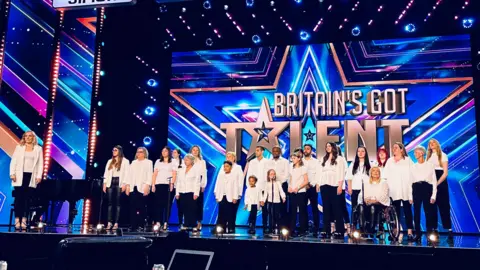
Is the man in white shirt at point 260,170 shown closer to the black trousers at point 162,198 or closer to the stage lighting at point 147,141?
the black trousers at point 162,198

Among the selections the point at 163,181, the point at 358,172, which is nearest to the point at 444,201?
the point at 358,172

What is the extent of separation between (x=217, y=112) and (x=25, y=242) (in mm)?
5648

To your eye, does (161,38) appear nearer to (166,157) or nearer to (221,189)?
(166,157)

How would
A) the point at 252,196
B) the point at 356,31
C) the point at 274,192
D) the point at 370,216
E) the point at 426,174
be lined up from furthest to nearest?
the point at 356,31 → the point at 252,196 → the point at 274,192 → the point at 370,216 → the point at 426,174

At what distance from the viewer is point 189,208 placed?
27.2 feet

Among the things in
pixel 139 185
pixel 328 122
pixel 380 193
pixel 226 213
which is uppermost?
pixel 328 122

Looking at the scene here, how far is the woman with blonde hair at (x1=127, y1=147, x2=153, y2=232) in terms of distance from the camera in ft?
27.7

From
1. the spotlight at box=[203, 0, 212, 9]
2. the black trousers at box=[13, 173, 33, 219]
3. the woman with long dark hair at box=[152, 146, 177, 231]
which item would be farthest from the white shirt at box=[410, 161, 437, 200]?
the spotlight at box=[203, 0, 212, 9]

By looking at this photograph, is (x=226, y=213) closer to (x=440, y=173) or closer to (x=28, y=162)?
(x=28, y=162)

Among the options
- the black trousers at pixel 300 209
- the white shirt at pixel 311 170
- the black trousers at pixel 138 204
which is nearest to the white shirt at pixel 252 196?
the black trousers at pixel 300 209

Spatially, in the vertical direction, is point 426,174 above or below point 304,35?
below

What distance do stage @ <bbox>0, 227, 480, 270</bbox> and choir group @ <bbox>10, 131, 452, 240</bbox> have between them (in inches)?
39.4

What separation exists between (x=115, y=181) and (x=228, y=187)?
1.99m

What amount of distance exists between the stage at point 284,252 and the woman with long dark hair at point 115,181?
187 centimetres
